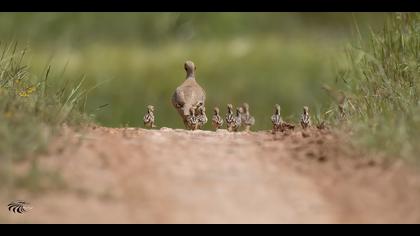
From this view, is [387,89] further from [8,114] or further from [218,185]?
[8,114]

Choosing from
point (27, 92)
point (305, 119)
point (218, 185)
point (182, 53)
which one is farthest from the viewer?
point (182, 53)

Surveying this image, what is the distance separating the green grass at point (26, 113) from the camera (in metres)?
7.90

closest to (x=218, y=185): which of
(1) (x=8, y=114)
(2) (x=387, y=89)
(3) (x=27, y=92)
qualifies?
(1) (x=8, y=114)

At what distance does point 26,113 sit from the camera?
870 cm

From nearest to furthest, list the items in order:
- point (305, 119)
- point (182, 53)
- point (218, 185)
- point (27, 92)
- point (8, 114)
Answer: point (218, 185) < point (8, 114) < point (27, 92) < point (305, 119) < point (182, 53)

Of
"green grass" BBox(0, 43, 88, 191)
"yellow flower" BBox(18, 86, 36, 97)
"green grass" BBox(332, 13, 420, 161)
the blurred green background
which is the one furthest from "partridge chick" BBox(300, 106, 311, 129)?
the blurred green background

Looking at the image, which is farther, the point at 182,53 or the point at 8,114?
the point at 182,53

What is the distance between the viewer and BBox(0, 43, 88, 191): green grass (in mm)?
7902

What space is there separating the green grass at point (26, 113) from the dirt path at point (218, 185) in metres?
0.16

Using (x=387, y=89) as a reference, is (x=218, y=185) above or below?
below

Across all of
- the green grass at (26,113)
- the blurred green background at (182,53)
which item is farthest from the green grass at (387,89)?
the blurred green background at (182,53)

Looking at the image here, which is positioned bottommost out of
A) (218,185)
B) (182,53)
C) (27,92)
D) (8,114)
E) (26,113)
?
(218,185)

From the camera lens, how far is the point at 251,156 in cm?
880

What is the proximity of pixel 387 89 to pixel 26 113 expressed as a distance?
3258 mm
